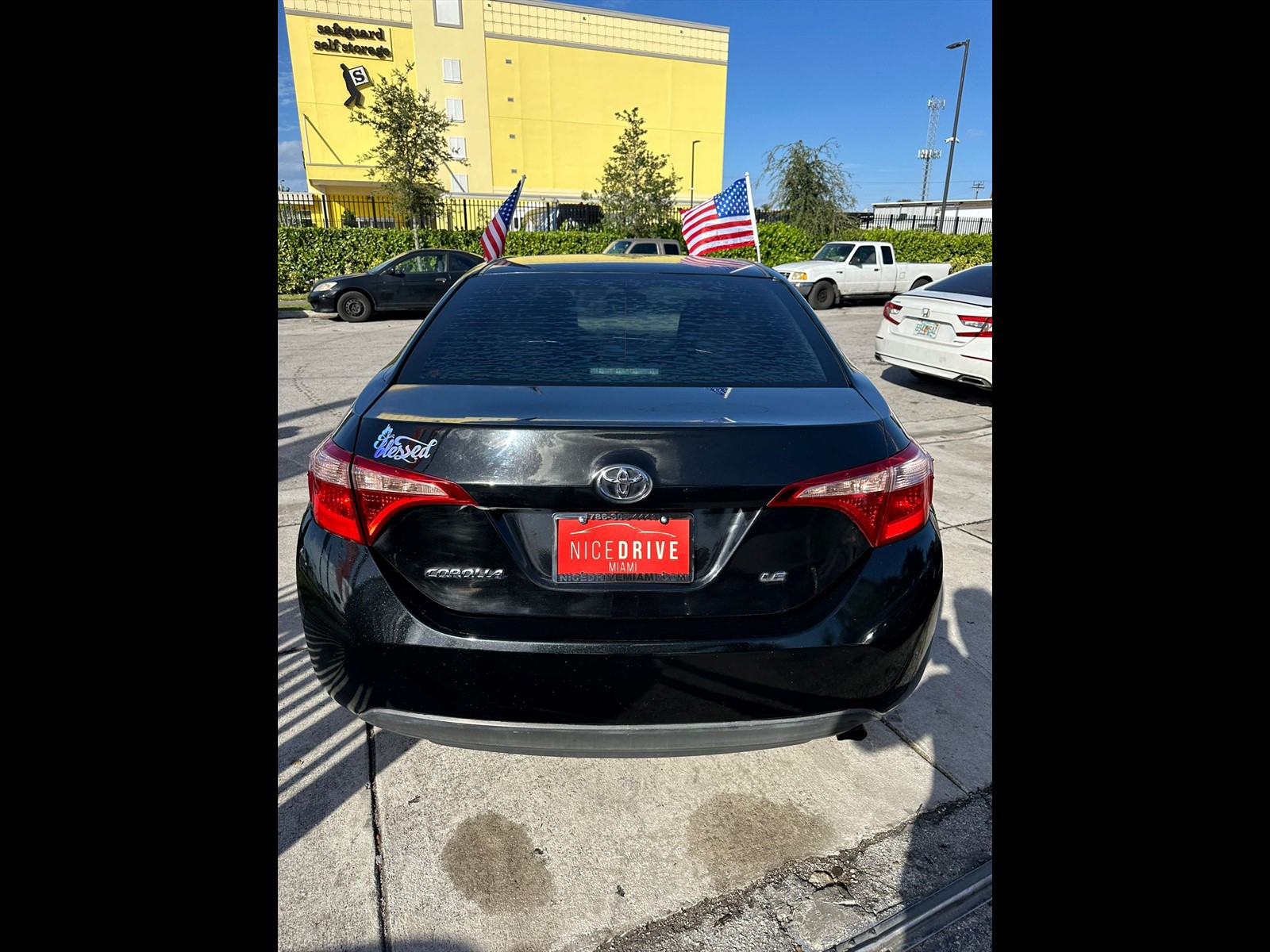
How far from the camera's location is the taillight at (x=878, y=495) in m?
1.70

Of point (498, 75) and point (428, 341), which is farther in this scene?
point (498, 75)

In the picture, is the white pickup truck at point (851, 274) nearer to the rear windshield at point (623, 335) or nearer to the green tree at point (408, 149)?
the green tree at point (408, 149)

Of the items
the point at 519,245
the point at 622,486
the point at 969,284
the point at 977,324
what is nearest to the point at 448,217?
the point at 519,245

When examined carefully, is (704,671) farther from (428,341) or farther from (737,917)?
(428,341)

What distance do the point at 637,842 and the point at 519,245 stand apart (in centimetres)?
2234

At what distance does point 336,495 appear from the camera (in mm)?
1785

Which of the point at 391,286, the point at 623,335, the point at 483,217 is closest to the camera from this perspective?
the point at 623,335

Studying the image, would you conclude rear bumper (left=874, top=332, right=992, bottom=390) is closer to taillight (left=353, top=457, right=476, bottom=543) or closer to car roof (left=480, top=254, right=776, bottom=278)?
car roof (left=480, top=254, right=776, bottom=278)

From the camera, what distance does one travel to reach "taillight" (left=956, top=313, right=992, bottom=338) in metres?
7.32

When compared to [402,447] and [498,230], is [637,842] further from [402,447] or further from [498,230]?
[498,230]

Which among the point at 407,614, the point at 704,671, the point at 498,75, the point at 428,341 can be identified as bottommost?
the point at 704,671
